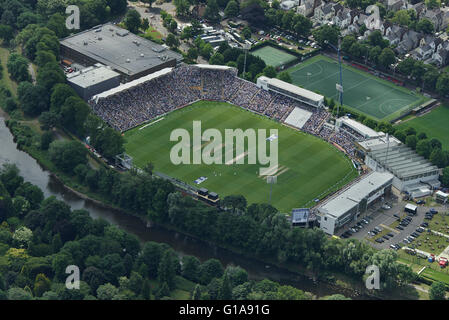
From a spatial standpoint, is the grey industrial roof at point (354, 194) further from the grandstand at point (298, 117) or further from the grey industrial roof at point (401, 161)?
the grandstand at point (298, 117)

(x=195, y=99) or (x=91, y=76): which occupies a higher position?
(x=91, y=76)

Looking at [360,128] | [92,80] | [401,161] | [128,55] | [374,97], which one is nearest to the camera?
[401,161]

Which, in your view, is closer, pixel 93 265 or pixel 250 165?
pixel 93 265

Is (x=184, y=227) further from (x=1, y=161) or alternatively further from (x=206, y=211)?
(x=1, y=161)

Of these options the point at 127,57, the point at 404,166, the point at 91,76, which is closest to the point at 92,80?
the point at 91,76

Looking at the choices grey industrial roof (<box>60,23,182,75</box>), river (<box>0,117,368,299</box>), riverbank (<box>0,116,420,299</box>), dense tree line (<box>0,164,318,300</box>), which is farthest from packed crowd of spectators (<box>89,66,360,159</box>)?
dense tree line (<box>0,164,318,300</box>)

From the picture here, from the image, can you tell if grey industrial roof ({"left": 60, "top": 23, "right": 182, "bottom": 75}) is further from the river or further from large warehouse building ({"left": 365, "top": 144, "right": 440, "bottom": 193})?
large warehouse building ({"left": 365, "top": 144, "right": 440, "bottom": 193})

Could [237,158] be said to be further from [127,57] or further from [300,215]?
[127,57]
